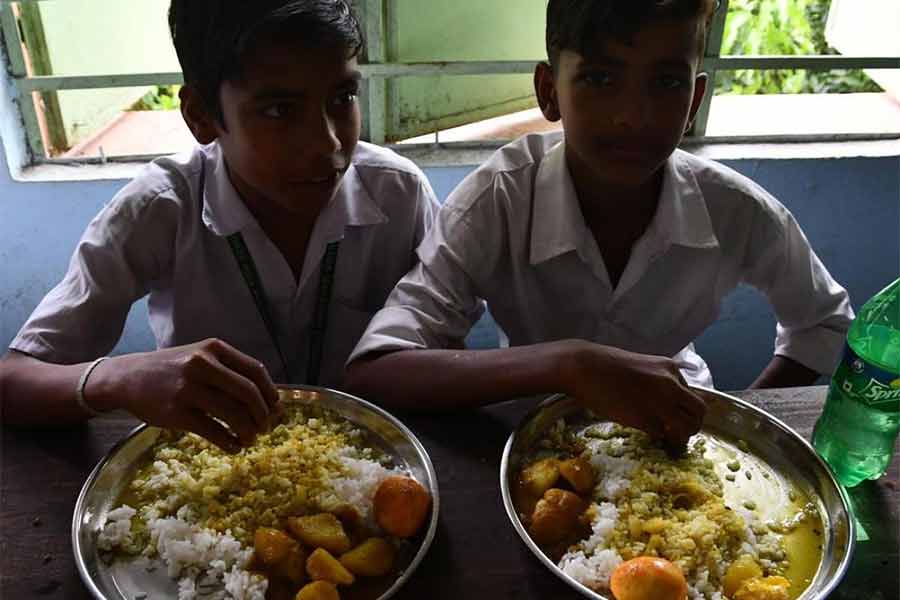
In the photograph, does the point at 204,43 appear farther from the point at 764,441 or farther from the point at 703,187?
the point at 764,441

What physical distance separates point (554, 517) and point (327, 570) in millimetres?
262

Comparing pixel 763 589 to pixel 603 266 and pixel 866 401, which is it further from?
pixel 603 266

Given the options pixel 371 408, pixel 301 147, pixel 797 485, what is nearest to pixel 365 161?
pixel 301 147

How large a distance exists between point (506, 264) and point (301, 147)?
0.44 meters

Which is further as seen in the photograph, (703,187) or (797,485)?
(703,187)

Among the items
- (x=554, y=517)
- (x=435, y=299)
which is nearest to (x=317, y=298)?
(x=435, y=299)

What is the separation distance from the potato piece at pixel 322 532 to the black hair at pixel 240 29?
0.64 meters

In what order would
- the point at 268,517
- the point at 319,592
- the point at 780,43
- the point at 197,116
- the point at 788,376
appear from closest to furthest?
the point at 319,592 < the point at 268,517 < the point at 197,116 < the point at 788,376 < the point at 780,43

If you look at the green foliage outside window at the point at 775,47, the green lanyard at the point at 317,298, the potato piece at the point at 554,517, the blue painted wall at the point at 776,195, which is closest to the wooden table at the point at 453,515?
the potato piece at the point at 554,517

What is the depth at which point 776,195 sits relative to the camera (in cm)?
212

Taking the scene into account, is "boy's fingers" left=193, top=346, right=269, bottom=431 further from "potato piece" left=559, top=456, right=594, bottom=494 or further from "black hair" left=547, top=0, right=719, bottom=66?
"black hair" left=547, top=0, right=719, bottom=66

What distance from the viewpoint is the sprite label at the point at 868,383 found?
91 cm

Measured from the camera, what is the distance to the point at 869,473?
1012mm

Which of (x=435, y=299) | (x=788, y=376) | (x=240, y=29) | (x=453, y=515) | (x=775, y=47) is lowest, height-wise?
(x=788, y=376)
